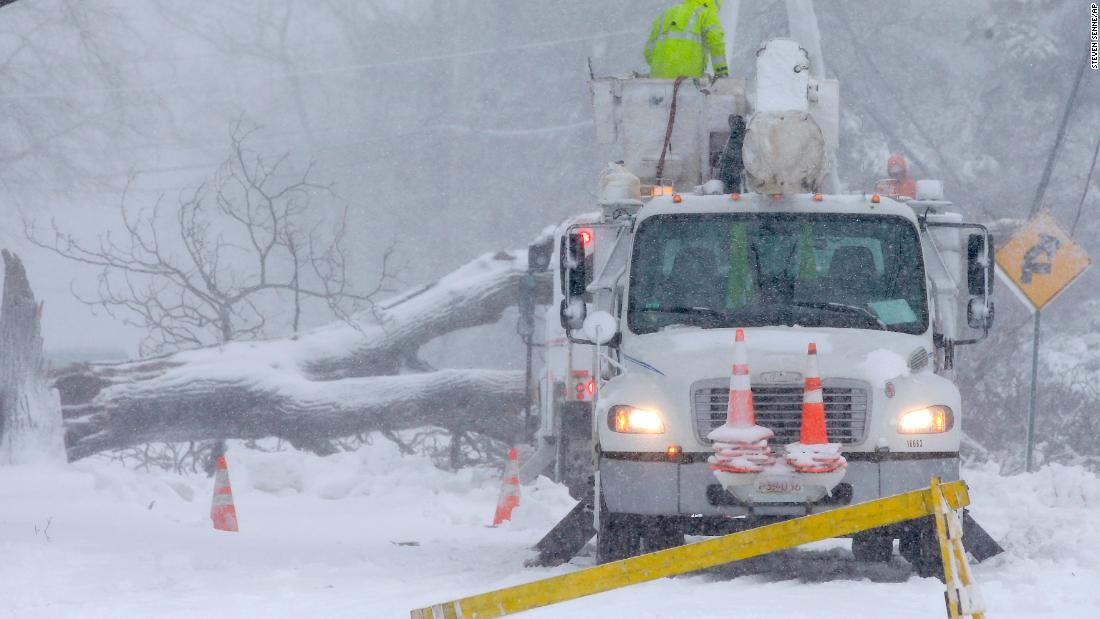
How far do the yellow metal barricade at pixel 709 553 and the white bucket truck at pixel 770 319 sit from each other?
263 centimetres

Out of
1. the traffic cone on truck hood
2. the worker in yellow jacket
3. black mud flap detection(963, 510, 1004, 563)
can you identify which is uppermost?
the worker in yellow jacket

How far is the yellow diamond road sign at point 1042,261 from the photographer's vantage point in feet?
46.7

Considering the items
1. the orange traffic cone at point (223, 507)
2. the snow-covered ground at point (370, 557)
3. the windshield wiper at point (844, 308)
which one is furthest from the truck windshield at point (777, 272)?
the orange traffic cone at point (223, 507)

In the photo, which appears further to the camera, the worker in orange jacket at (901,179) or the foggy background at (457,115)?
the foggy background at (457,115)

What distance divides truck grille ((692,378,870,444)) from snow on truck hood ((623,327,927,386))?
63mm

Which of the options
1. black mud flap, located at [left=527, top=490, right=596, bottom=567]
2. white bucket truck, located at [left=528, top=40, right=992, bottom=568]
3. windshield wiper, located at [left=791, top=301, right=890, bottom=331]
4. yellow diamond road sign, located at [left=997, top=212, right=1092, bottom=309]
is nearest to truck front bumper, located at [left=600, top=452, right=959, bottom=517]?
white bucket truck, located at [left=528, top=40, right=992, bottom=568]

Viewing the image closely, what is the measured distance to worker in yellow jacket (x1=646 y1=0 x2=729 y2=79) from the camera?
11164 millimetres

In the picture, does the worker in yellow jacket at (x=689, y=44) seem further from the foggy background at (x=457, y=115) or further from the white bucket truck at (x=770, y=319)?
the foggy background at (x=457, y=115)

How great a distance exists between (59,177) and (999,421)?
2668cm

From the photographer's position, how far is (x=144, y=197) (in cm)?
5397

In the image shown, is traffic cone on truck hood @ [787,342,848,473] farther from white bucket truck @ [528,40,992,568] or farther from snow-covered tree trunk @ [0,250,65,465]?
snow-covered tree trunk @ [0,250,65,465]

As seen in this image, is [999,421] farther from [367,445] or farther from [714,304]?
[714,304]

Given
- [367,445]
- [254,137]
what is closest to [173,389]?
[367,445]

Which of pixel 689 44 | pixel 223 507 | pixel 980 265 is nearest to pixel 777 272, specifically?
pixel 980 265
